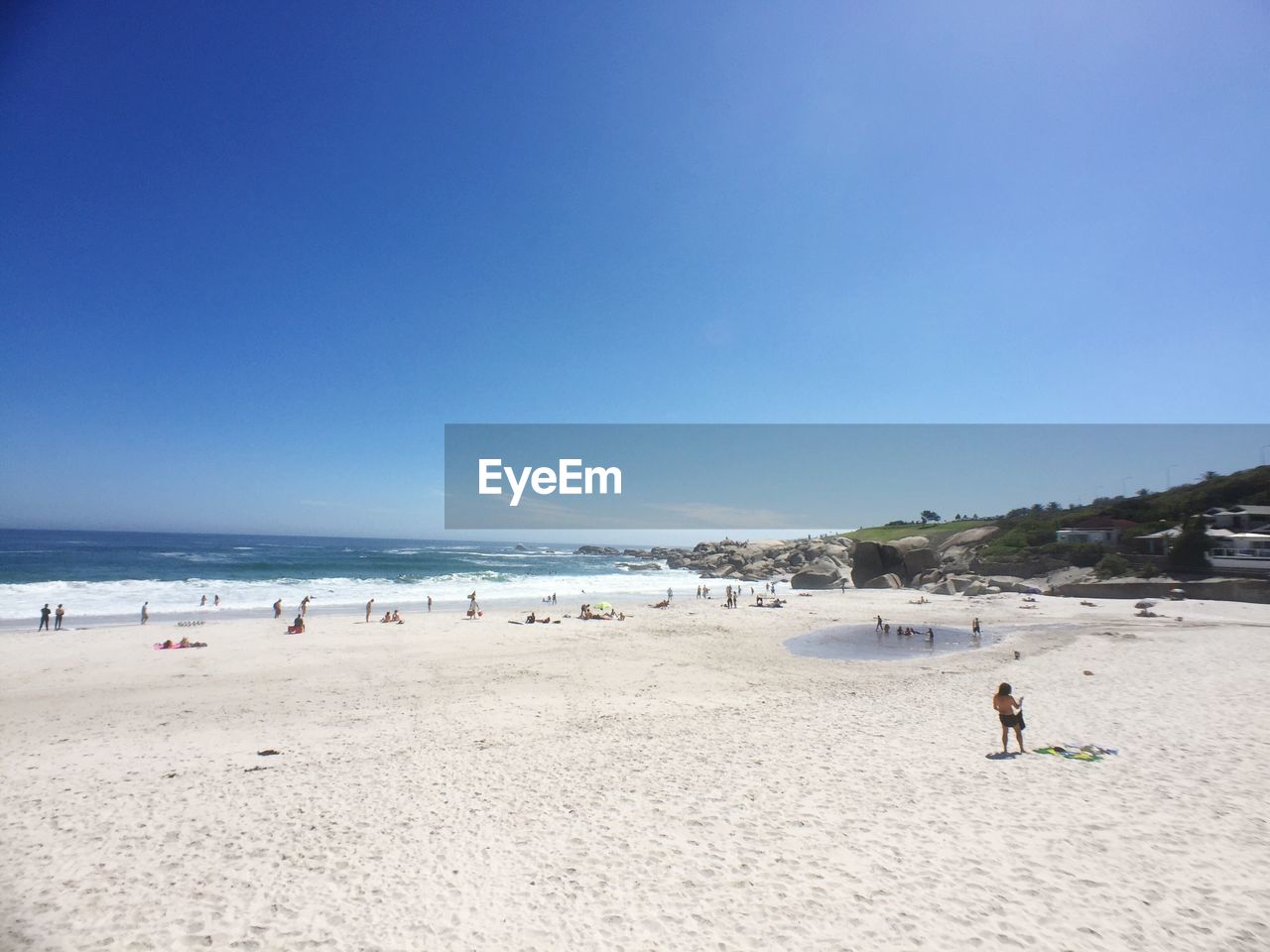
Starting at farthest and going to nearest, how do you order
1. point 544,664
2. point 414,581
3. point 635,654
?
point 414,581
point 635,654
point 544,664

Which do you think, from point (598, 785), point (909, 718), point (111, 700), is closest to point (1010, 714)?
point (909, 718)

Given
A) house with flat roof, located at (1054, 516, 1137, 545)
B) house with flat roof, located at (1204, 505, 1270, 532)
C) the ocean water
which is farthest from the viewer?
house with flat roof, located at (1054, 516, 1137, 545)

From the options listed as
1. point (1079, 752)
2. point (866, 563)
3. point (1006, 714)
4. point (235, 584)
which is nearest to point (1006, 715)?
point (1006, 714)

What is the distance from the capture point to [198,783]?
8.44m

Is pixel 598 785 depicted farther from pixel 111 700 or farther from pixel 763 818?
pixel 111 700

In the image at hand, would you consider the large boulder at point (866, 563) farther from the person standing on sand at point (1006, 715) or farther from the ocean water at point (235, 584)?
the person standing on sand at point (1006, 715)

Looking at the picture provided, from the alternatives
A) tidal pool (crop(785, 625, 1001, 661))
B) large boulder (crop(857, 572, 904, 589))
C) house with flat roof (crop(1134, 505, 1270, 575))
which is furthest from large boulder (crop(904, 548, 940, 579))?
tidal pool (crop(785, 625, 1001, 661))

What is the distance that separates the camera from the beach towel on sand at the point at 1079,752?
903 centimetres

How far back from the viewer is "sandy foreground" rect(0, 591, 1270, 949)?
17.2 feet

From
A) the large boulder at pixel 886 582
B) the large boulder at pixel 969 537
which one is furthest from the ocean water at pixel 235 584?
the large boulder at pixel 969 537

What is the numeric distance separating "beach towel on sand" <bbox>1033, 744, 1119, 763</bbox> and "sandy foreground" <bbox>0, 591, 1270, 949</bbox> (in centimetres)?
23

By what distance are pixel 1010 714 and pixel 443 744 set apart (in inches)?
407

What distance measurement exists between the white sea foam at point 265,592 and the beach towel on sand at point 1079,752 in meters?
34.9

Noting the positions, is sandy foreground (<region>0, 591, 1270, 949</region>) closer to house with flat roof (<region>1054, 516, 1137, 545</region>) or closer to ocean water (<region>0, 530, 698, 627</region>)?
ocean water (<region>0, 530, 698, 627</region>)
